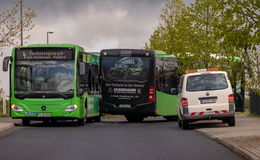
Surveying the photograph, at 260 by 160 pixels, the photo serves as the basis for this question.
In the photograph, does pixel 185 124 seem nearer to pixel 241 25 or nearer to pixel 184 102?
pixel 184 102

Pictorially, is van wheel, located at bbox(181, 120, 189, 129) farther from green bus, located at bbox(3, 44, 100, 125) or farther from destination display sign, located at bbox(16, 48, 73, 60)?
destination display sign, located at bbox(16, 48, 73, 60)

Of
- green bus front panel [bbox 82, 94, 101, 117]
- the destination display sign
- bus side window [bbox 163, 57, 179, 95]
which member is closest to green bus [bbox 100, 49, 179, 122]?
green bus front panel [bbox 82, 94, 101, 117]

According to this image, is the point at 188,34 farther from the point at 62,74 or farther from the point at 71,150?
the point at 71,150

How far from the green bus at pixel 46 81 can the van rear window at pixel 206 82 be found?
15.1ft

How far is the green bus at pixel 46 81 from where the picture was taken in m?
25.6

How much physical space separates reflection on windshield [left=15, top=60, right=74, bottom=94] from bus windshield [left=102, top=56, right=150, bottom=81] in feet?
13.0

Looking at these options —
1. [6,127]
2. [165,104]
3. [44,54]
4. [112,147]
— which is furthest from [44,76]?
[112,147]

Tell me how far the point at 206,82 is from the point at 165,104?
301 inches

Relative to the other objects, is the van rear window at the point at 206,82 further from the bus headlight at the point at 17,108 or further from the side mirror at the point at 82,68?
the bus headlight at the point at 17,108

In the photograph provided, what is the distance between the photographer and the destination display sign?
85.2 feet

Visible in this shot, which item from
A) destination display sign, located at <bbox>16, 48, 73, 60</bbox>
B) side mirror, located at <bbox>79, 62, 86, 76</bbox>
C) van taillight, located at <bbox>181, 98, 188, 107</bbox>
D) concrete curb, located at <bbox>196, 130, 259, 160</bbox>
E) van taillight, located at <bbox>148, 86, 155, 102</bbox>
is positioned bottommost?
concrete curb, located at <bbox>196, 130, 259, 160</bbox>

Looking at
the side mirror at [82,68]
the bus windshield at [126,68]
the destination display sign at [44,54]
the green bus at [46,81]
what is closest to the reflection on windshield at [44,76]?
the green bus at [46,81]

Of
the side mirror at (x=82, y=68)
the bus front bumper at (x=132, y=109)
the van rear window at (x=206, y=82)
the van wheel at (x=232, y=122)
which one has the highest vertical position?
the side mirror at (x=82, y=68)

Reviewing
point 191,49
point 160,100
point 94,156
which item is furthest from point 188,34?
point 94,156
